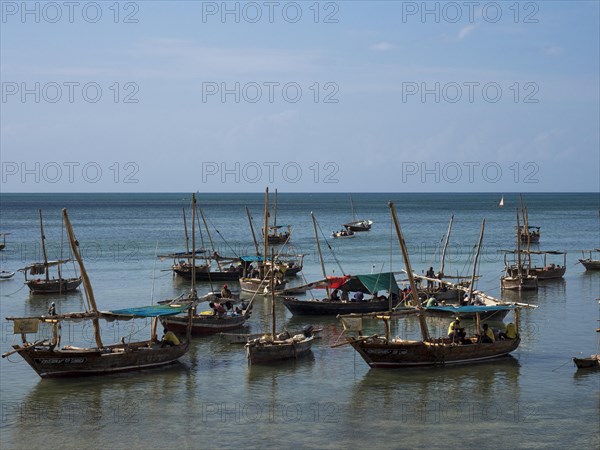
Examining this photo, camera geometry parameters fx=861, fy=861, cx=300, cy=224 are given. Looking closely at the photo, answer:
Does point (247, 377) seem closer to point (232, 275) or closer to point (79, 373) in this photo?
point (79, 373)

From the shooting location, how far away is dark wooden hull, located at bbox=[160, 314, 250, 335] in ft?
130

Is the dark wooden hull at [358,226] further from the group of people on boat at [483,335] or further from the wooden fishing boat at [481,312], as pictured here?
the group of people on boat at [483,335]

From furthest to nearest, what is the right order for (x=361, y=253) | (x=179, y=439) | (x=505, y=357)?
(x=361, y=253)
(x=505, y=357)
(x=179, y=439)

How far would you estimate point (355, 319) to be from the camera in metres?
33.5

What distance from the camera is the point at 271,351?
1367 inches

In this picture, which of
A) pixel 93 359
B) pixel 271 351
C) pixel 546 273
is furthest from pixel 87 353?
pixel 546 273

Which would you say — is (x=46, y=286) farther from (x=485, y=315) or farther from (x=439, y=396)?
(x=439, y=396)

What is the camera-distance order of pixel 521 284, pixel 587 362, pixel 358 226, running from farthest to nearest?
1. pixel 358 226
2. pixel 521 284
3. pixel 587 362

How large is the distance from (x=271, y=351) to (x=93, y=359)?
7.00m

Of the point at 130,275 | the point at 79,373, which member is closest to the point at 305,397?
the point at 79,373

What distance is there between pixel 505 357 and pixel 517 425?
29.8 feet

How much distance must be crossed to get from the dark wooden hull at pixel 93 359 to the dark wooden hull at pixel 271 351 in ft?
10.4

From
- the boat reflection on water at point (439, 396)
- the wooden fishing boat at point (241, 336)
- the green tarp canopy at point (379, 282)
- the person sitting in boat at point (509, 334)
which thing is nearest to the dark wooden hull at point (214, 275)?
the green tarp canopy at point (379, 282)

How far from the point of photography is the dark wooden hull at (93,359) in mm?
31875
